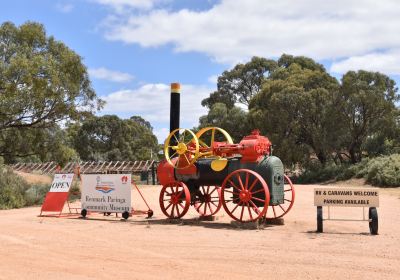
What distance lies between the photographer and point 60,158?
87.3ft

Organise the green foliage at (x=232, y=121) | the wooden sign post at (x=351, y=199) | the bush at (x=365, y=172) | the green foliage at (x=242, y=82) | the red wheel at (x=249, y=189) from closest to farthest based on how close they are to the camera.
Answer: the wooden sign post at (x=351, y=199) < the red wheel at (x=249, y=189) < the bush at (x=365, y=172) < the green foliage at (x=232, y=121) < the green foliage at (x=242, y=82)

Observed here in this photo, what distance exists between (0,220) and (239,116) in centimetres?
3484

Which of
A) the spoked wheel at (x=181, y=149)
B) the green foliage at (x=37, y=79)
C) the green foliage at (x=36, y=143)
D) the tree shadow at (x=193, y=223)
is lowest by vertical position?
the tree shadow at (x=193, y=223)

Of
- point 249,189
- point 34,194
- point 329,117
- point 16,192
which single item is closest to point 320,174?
point 329,117

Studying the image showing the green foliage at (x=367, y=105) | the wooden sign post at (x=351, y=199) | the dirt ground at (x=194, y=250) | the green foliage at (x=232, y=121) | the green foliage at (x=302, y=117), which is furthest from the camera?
the green foliage at (x=232, y=121)

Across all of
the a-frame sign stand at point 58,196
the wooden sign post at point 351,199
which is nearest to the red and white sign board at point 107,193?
the a-frame sign stand at point 58,196

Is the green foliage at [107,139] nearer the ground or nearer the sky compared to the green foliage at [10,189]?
nearer the sky

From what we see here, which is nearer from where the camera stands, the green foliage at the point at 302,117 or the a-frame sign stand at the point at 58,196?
the a-frame sign stand at the point at 58,196

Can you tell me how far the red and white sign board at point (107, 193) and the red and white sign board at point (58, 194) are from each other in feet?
2.78

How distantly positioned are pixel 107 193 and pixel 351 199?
25.5 feet

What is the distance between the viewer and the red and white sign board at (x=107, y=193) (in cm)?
1623

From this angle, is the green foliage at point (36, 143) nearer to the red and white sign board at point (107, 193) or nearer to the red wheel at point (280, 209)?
the red and white sign board at point (107, 193)

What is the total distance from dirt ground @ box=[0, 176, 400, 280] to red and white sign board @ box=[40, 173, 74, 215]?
72.2 inches

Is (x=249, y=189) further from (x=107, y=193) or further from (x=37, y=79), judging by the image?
(x=37, y=79)
